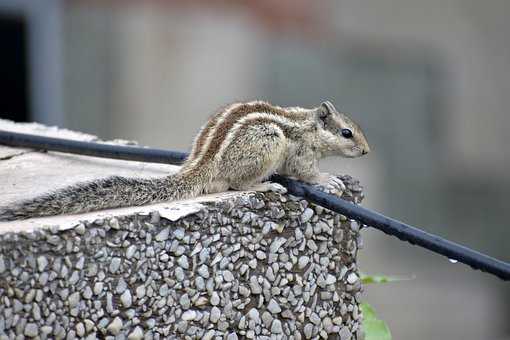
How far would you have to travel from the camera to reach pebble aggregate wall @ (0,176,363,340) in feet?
10.4

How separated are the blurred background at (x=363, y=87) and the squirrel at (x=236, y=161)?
15.7ft

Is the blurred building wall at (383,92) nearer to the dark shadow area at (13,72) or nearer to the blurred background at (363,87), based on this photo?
the blurred background at (363,87)

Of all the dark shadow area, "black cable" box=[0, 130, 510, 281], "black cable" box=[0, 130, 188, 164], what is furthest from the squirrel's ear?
the dark shadow area

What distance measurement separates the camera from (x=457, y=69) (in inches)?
491

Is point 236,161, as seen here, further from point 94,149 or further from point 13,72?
point 13,72

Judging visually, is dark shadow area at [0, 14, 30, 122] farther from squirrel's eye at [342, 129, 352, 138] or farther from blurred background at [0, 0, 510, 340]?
squirrel's eye at [342, 129, 352, 138]

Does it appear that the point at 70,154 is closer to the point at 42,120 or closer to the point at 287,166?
the point at 287,166

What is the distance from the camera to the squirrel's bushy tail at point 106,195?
11.1 ft

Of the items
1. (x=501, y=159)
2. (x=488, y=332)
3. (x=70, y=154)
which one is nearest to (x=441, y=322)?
(x=488, y=332)

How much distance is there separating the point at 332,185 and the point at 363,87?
7.94 meters

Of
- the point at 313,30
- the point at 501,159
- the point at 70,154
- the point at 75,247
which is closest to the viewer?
the point at 75,247

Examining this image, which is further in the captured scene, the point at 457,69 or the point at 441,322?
the point at 457,69

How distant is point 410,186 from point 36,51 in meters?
4.42

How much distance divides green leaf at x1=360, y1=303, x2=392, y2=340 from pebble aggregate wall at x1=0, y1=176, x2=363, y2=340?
0.12 m
